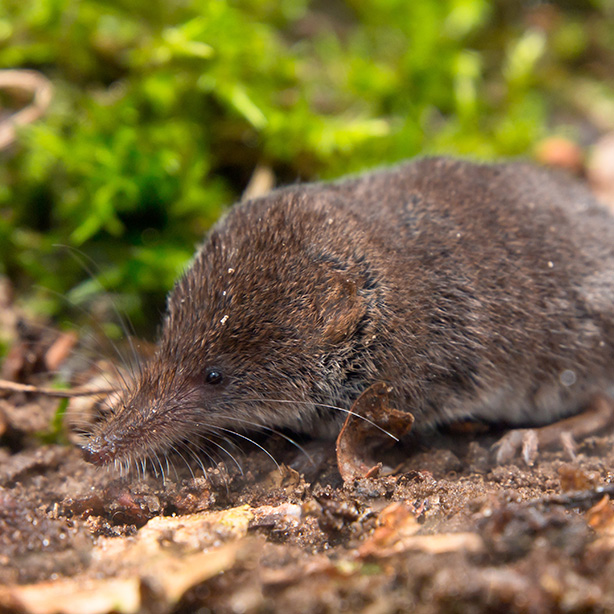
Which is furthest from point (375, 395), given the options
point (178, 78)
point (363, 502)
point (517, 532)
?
point (178, 78)

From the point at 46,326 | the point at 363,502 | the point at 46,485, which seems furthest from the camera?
the point at 46,326

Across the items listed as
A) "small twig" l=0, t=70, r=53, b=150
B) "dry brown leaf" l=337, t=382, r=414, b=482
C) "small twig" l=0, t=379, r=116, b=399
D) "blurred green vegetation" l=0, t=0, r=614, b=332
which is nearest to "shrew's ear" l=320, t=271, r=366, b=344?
"dry brown leaf" l=337, t=382, r=414, b=482

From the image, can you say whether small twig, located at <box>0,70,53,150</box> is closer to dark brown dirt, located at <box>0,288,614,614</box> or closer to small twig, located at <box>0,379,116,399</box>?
small twig, located at <box>0,379,116,399</box>

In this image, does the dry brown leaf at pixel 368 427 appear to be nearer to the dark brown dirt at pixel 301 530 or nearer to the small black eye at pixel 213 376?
the dark brown dirt at pixel 301 530

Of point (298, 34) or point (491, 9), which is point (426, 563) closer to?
point (298, 34)

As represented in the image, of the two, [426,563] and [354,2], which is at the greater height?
[354,2]

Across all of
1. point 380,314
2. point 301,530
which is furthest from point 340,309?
point 301,530

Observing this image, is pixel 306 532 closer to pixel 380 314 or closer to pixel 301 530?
pixel 301 530
